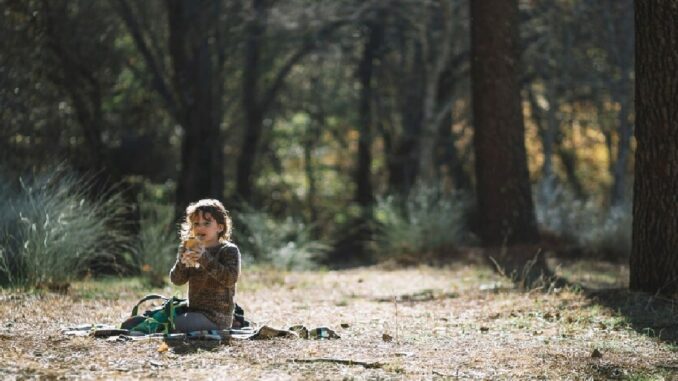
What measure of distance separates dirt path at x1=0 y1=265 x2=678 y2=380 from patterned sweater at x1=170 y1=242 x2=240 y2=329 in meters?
0.44

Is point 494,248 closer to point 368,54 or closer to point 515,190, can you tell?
point 515,190

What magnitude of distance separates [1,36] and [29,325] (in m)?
7.25

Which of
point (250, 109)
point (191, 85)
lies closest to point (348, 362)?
point (191, 85)

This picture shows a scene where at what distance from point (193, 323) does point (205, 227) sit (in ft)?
2.06

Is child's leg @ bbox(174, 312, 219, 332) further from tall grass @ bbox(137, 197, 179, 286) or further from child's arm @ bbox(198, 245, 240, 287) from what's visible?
tall grass @ bbox(137, 197, 179, 286)

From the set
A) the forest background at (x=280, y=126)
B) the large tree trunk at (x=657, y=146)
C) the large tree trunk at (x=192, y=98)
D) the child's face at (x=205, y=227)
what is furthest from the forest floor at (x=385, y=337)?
the large tree trunk at (x=192, y=98)

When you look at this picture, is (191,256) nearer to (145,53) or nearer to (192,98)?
(192,98)

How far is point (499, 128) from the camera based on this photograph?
14.3 m

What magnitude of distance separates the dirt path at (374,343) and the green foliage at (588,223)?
4.35 meters

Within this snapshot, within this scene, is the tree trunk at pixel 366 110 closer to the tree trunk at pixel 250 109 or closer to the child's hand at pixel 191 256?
the tree trunk at pixel 250 109

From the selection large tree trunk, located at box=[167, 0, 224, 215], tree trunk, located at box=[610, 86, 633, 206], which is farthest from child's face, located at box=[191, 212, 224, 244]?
tree trunk, located at box=[610, 86, 633, 206]

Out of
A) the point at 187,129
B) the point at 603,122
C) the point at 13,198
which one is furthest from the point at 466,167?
the point at 13,198

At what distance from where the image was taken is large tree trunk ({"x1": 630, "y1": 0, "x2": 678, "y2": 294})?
854 cm

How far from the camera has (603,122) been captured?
27000 mm
